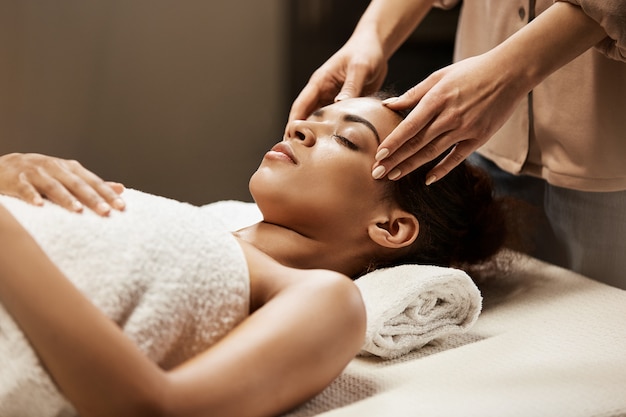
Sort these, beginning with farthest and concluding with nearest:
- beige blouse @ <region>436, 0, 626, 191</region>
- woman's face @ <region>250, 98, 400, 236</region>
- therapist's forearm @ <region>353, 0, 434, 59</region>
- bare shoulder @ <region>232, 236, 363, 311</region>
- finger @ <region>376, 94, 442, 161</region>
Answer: therapist's forearm @ <region>353, 0, 434, 59</region>, beige blouse @ <region>436, 0, 626, 191</region>, woman's face @ <region>250, 98, 400, 236</region>, finger @ <region>376, 94, 442, 161</region>, bare shoulder @ <region>232, 236, 363, 311</region>

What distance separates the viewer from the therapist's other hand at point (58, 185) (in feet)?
3.85

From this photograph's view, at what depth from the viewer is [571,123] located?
172 cm

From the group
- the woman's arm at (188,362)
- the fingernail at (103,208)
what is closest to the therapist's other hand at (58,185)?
the fingernail at (103,208)

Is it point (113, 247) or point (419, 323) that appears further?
point (419, 323)

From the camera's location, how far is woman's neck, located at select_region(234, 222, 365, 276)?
1.46m

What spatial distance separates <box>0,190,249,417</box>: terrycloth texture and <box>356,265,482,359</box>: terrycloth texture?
1.05 ft

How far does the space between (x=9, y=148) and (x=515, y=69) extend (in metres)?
1.76

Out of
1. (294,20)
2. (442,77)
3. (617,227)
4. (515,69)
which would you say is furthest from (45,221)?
(294,20)

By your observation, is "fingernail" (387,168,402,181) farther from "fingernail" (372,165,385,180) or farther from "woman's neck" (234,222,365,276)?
"woman's neck" (234,222,365,276)

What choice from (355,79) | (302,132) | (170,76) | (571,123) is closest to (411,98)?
(302,132)

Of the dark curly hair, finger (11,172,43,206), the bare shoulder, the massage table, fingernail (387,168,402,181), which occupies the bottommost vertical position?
the massage table

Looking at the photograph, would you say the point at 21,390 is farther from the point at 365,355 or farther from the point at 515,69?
the point at 515,69

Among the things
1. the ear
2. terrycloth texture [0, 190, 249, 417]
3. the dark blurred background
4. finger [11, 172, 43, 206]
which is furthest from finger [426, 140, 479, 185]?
the dark blurred background

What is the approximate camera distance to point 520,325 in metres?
1.55
